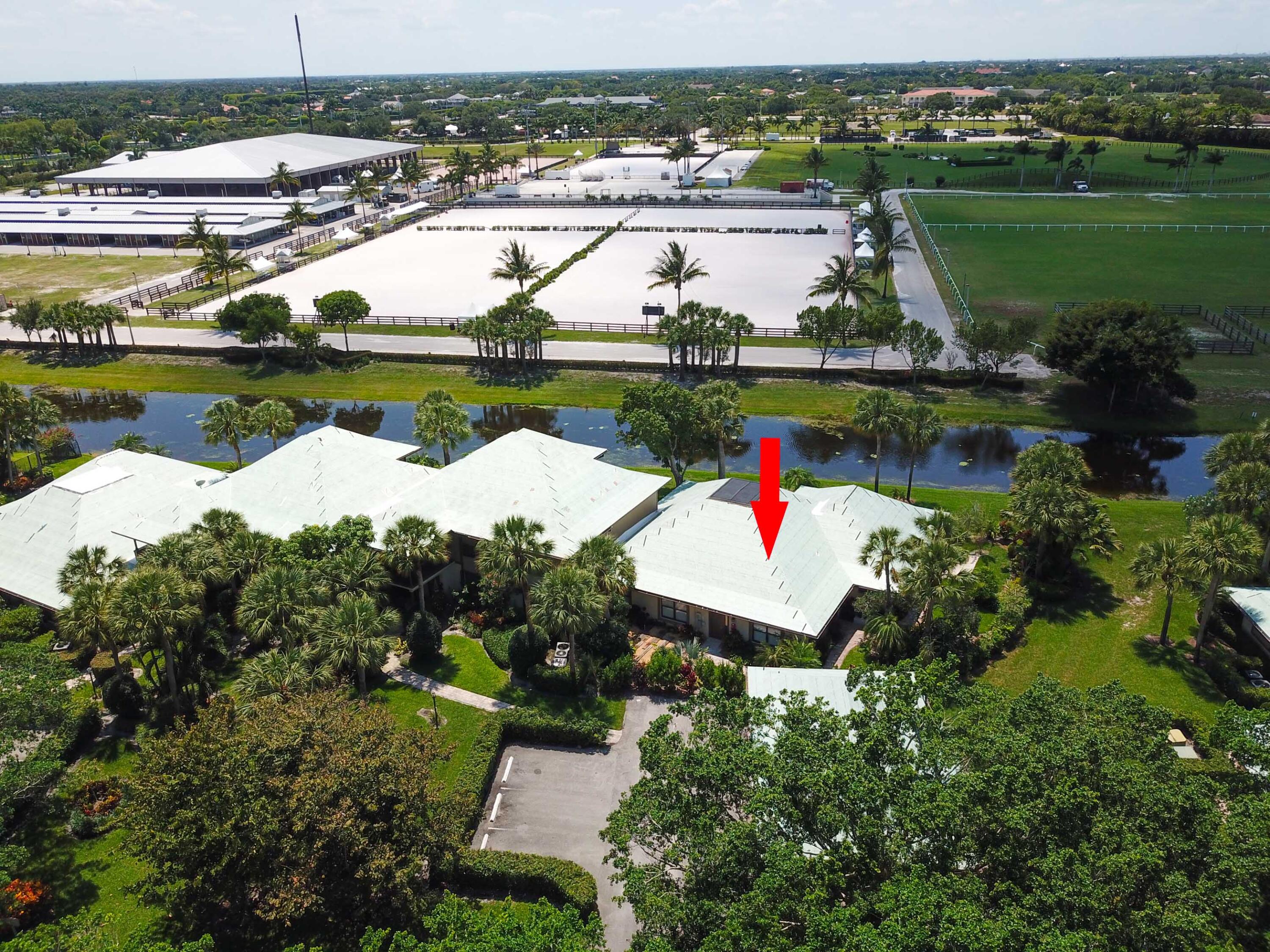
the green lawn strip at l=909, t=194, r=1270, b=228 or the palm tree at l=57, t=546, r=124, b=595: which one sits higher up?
the green lawn strip at l=909, t=194, r=1270, b=228

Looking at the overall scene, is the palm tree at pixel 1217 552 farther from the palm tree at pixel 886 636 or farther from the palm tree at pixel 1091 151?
the palm tree at pixel 1091 151

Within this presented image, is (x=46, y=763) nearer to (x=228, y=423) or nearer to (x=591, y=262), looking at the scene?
(x=228, y=423)

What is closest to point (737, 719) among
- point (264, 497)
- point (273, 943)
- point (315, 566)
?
point (273, 943)

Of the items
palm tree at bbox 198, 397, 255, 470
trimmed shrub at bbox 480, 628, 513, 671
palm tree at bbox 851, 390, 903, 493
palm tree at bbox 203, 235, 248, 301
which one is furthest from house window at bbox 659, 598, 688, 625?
palm tree at bbox 203, 235, 248, 301

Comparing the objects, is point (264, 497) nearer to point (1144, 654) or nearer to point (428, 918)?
point (428, 918)

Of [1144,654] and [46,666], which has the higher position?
[46,666]

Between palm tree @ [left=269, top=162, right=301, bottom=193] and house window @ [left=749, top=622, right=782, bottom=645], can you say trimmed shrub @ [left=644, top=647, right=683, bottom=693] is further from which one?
palm tree @ [left=269, top=162, right=301, bottom=193]

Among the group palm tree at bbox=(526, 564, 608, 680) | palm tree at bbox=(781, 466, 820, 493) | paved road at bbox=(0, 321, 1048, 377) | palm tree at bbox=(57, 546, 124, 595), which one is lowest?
palm tree at bbox=(781, 466, 820, 493)
